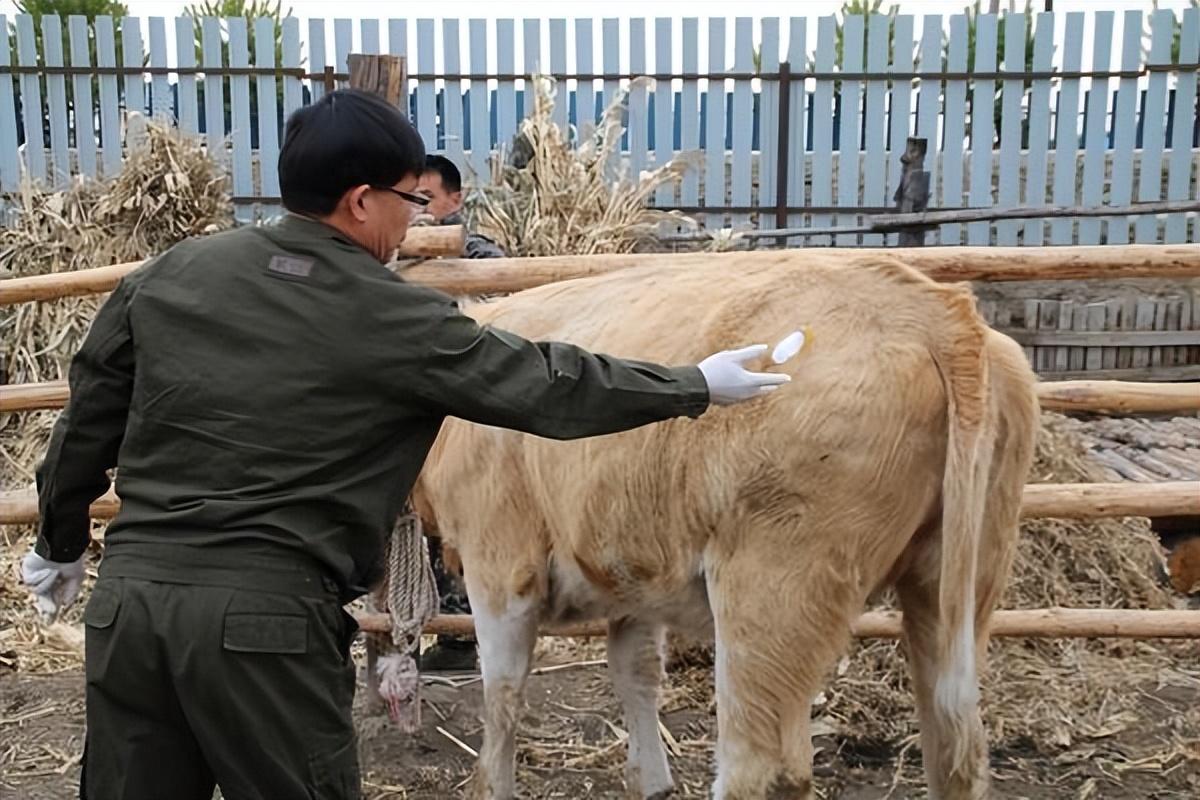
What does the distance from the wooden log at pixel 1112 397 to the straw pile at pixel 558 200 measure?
8.60 feet

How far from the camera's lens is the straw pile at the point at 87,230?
7.36m

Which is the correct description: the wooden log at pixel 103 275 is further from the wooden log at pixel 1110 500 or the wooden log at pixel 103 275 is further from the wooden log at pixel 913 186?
the wooden log at pixel 913 186

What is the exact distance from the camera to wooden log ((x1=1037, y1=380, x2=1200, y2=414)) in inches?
162

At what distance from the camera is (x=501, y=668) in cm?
333

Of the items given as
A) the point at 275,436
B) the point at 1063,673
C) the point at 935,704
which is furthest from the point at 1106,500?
the point at 275,436

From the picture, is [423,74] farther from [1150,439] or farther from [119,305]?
[119,305]

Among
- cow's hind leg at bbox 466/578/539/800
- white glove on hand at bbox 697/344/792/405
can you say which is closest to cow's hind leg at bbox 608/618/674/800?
cow's hind leg at bbox 466/578/539/800

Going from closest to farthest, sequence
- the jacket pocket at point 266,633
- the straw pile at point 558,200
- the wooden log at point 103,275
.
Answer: the jacket pocket at point 266,633 < the wooden log at point 103,275 < the straw pile at point 558,200

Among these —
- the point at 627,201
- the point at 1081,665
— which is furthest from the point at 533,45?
the point at 1081,665

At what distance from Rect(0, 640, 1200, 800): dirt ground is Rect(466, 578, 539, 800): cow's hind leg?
0.49 m

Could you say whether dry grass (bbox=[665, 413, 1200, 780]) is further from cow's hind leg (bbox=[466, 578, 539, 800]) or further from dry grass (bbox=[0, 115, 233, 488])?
dry grass (bbox=[0, 115, 233, 488])

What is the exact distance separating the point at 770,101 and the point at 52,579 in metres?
8.97

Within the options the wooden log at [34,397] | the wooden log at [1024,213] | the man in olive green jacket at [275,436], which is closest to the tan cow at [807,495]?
the man in olive green jacket at [275,436]

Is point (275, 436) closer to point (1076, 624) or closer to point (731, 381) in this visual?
point (731, 381)
